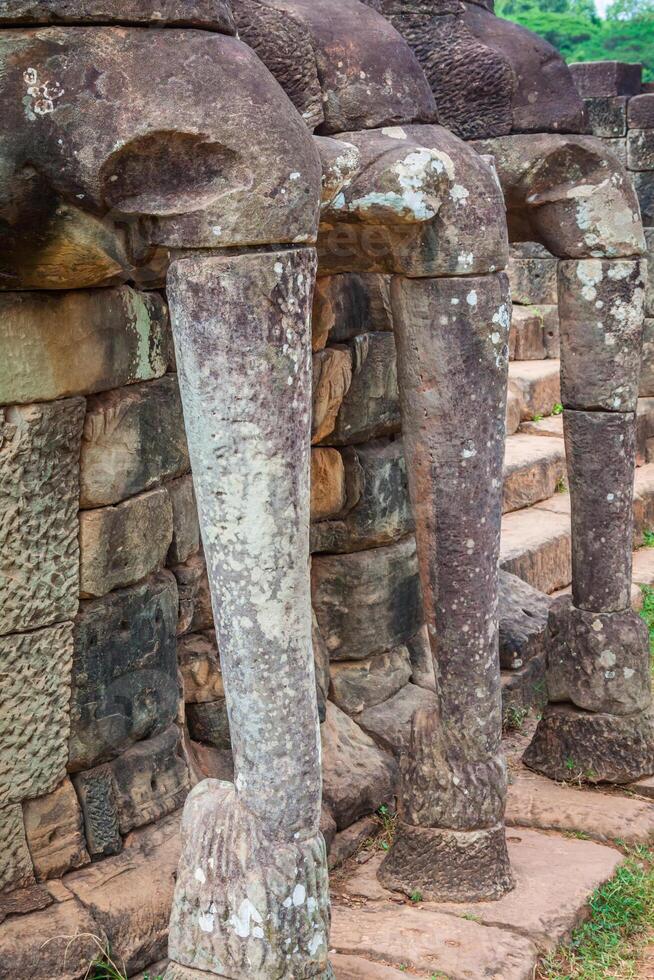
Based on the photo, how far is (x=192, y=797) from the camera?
2744 millimetres

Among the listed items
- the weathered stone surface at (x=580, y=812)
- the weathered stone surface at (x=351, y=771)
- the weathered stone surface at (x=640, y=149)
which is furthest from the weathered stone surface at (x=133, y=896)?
the weathered stone surface at (x=640, y=149)

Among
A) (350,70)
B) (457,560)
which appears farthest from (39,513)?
(350,70)

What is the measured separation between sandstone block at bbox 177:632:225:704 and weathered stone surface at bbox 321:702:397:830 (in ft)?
1.80

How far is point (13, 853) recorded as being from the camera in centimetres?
318

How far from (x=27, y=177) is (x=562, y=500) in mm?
5282

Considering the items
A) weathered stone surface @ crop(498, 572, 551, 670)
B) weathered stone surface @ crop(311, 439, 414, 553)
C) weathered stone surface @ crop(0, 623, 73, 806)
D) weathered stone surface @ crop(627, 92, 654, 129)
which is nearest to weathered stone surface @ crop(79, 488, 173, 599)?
weathered stone surface @ crop(0, 623, 73, 806)

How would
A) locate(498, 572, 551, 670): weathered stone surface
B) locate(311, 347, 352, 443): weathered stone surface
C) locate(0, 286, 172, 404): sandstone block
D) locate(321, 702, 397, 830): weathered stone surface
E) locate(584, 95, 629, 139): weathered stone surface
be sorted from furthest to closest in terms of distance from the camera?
locate(584, 95, 629, 139): weathered stone surface, locate(498, 572, 551, 670): weathered stone surface, locate(311, 347, 352, 443): weathered stone surface, locate(321, 702, 397, 830): weathered stone surface, locate(0, 286, 172, 404): sandstone block

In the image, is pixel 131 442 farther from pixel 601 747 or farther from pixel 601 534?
pixel 601 747

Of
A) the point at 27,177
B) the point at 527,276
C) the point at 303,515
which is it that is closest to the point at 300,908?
the point at 303,515

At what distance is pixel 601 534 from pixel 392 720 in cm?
97

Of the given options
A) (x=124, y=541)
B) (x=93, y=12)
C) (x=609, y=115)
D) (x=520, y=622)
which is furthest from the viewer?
(x=609, y=115)

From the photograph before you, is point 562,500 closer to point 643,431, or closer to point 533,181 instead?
point 643,431

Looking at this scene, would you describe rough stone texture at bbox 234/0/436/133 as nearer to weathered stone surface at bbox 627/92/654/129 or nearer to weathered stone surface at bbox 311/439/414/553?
weathered stone surface at bbox 311/439/414/553

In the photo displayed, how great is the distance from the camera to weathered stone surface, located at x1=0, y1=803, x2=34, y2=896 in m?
3.16
